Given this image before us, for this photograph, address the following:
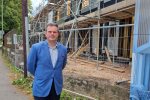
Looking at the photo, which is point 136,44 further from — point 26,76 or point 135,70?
point 26,76

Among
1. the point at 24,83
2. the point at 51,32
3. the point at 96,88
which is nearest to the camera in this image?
the point at 51,32

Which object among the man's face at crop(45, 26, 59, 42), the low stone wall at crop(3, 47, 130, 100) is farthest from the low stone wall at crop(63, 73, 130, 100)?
the man's face at crop(45, 26, 59, 42)

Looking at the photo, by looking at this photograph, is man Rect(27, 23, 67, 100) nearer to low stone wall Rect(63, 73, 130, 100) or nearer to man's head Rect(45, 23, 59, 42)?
man's head Rect(45, 23, 59, 42)

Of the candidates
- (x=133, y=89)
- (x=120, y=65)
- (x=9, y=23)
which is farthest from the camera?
(x=9, y=23)

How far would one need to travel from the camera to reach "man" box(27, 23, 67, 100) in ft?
6.46

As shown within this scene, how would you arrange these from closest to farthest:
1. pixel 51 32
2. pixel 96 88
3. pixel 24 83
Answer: pixel 51 32 < pixel 96 88 < pixel 24 83

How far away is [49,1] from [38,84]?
11.7m

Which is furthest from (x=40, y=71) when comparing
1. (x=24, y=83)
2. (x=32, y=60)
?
(x=24, y=83)

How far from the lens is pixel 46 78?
198 centimetres

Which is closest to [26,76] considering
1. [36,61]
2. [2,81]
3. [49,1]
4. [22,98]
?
[2,81]

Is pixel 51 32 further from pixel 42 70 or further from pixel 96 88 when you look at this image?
pixel 96 88

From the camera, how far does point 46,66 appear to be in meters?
1.99

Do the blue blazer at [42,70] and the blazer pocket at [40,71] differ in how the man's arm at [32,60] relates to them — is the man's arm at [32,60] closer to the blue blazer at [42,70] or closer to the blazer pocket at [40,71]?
the blue blazer at [42,70]

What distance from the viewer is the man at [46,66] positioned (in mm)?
1969
